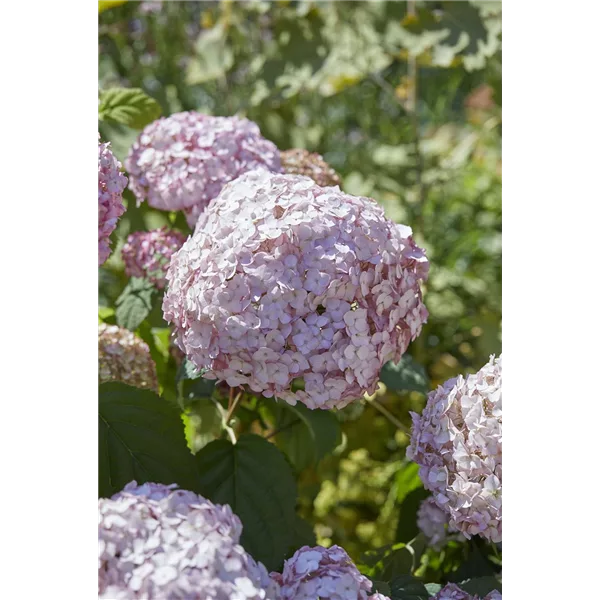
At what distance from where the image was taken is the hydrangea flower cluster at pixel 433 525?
42.9 inches

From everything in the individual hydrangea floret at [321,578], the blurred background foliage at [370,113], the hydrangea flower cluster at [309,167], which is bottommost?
the blurred background foliage at [370,113]

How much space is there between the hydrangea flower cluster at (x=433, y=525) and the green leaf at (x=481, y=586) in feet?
0.83

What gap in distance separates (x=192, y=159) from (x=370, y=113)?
6.01 ft

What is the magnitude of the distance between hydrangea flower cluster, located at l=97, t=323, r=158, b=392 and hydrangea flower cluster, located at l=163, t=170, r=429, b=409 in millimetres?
220

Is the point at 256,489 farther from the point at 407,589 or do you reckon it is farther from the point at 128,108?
the point at 128,108

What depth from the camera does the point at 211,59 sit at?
A: 2283 millimetres

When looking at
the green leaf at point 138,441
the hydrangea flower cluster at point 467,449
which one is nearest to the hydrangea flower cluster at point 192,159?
the green leaf at point 138,441

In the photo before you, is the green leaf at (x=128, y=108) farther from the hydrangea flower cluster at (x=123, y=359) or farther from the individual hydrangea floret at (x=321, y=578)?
the individual hydrangea floret at (x=321, y=578)

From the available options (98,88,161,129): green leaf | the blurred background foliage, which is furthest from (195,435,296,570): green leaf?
the blurred background foliage

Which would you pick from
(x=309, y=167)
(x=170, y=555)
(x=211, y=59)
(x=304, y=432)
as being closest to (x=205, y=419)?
(x=304, y=432)

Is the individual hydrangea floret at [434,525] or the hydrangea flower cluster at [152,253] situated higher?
the hydrangea flower cluster at [152,253]
